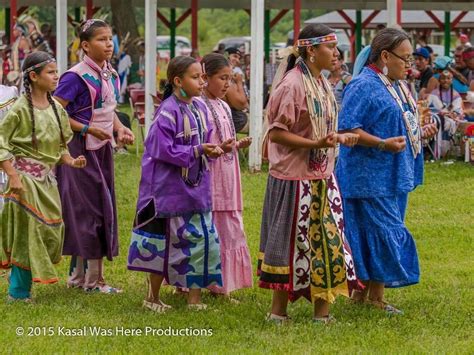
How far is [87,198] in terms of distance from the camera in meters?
7.62

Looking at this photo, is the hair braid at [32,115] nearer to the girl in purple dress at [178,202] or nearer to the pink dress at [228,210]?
the girl in purple dress at [178,202]

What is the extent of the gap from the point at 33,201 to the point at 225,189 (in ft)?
3.95

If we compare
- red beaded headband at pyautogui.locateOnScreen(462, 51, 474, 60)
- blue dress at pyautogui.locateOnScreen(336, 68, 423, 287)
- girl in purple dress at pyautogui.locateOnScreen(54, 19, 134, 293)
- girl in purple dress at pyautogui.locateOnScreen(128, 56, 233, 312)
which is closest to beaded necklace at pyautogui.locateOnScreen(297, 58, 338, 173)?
blue dress at pyautogui.locateOnScreen(336, 68, 423, 287)

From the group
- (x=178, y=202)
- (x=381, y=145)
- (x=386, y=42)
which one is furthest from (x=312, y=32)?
(x=178, y=202)

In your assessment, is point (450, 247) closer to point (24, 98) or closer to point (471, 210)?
point (471, 210)

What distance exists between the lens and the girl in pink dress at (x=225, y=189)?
7332 mm

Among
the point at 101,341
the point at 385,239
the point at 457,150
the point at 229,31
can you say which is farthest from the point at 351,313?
the point at 229,31

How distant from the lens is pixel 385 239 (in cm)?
687

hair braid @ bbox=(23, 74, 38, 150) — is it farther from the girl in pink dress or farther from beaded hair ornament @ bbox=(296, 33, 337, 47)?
beaded hair ornament @ bbox=(296, 33, 337, 47)

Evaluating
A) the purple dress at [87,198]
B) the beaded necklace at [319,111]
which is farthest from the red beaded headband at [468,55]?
the beaded necklace at [319,111]

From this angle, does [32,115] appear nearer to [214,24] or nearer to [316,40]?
[316,40]

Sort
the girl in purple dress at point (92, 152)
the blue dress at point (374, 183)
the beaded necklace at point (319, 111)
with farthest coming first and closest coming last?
the girl in purple dress at point (92, 152)
the blue dress at point (374, 183)
the beaded necklace at point (319, 111)

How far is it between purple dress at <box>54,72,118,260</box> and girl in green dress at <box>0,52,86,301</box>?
33 cm

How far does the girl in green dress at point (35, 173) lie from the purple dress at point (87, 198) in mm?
330
